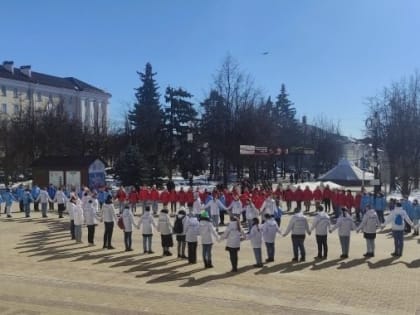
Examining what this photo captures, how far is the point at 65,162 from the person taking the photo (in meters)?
37.4

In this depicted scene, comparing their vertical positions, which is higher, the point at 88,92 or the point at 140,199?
the point at 88,92

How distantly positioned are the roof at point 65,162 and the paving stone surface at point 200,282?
18653 millimetres

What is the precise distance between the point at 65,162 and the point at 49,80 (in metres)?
57.1

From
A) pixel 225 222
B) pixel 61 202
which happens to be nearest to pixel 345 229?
pixel 225 222

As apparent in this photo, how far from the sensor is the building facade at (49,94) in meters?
80.8

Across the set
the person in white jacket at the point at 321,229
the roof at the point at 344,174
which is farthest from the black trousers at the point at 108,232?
the roof at the point at 344,174

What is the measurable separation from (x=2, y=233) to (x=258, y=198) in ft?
37.1

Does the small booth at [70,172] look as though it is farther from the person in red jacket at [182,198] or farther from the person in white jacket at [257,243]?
the person in white jacket at [257,243]

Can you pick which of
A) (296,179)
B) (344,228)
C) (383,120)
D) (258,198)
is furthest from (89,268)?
(296,179)

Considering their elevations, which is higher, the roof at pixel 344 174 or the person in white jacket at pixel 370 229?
the roof at pixel 344 174

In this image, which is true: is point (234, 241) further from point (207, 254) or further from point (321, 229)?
point (321, 229)

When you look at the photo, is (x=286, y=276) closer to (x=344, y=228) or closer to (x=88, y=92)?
(x=344, y=228)

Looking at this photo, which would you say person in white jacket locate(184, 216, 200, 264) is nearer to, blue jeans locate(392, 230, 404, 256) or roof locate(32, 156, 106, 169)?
blue jeans locate(392, 230, 404, 256)

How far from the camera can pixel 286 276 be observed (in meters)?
13.2
